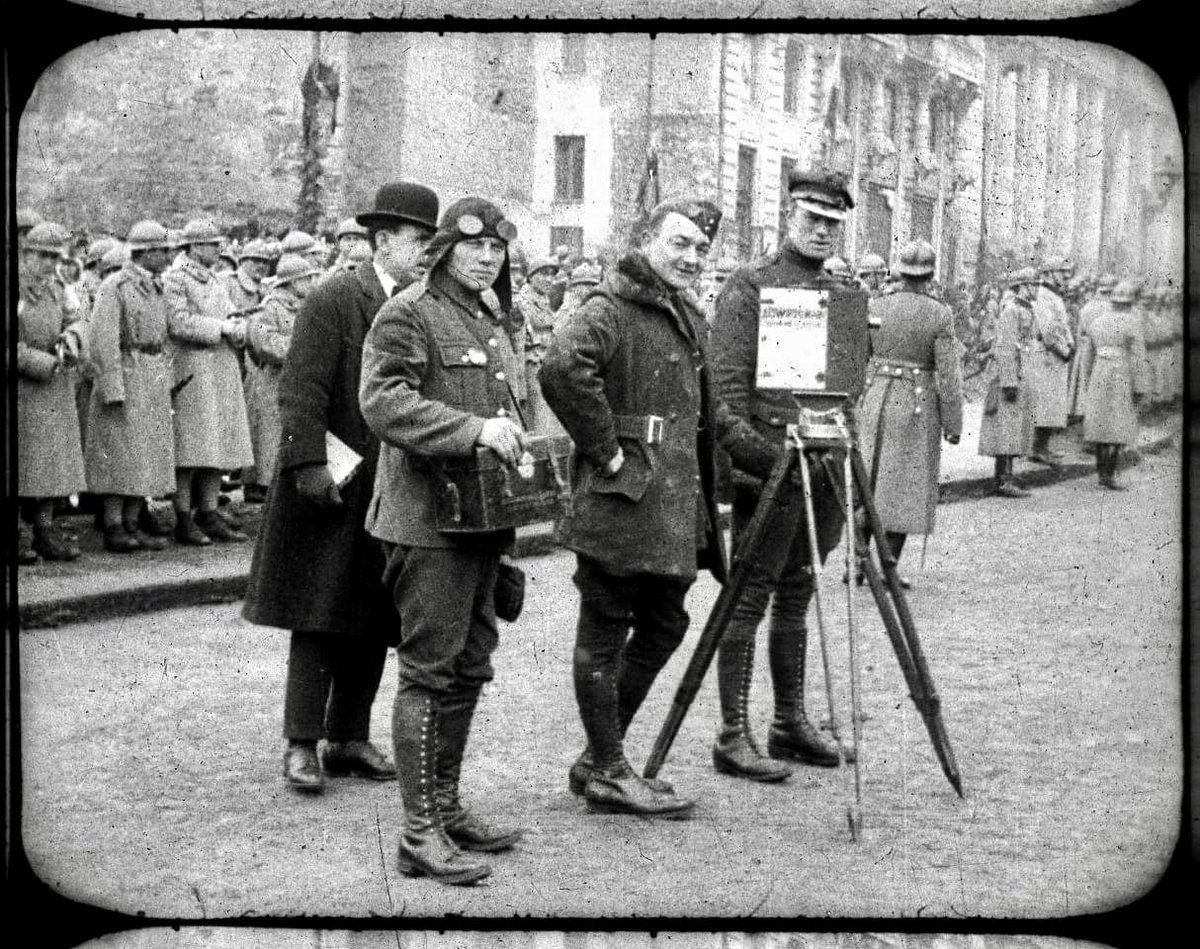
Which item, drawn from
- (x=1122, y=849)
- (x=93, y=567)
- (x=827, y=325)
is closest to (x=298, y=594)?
(x=827, y=325)

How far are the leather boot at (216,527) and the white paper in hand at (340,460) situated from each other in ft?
17.5

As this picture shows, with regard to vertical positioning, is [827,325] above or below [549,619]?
above

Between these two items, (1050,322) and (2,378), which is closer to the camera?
(2,378)

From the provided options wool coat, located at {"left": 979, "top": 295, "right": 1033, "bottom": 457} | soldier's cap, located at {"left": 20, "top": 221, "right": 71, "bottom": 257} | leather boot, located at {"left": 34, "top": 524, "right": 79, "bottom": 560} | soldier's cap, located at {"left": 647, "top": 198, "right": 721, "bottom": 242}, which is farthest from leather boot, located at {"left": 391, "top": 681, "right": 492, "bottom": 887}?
wool coat, located at {"left": 979, "top": 295, "right": 1033, "bottom": 457}

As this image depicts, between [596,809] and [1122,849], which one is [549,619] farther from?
[1122,849]

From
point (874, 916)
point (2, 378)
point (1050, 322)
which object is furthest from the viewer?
point (1050, 322)

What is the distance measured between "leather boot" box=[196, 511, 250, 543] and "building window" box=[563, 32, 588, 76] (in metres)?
6.89

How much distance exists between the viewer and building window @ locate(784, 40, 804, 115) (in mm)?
5191

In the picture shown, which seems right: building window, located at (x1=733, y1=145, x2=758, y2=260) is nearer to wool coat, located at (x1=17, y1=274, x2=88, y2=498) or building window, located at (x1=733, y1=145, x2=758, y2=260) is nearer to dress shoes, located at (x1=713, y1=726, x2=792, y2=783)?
dress shoes, located at (x1=713, y1=726, x2=792, y2=783)

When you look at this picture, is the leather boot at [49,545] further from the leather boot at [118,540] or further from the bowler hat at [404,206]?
the bowler hat at [404,206]

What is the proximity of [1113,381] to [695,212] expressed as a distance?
10.3 m

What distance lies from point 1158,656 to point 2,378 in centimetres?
330

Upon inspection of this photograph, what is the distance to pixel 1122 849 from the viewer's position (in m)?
5.45

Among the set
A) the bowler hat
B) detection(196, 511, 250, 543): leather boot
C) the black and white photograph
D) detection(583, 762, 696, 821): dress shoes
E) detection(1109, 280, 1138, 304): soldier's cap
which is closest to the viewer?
the black and white photograph
